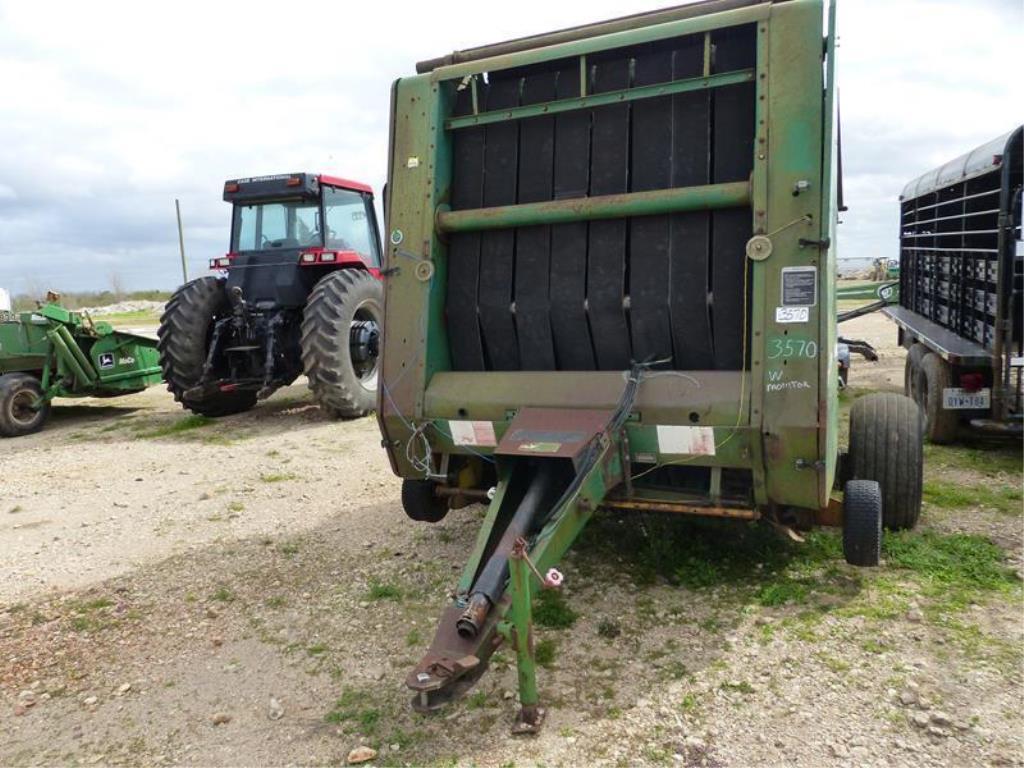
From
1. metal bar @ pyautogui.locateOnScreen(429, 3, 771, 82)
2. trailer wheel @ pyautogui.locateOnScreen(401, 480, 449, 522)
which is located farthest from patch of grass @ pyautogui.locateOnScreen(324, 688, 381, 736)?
metal bar @ pyautogui.locateOnScreen(429, 3, 771, 82)

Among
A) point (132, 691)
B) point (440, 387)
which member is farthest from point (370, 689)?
point (440, 387)

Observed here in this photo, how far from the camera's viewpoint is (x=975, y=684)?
278cm

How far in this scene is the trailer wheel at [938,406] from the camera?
240 inches

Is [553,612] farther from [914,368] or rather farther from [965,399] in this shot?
[914,368]

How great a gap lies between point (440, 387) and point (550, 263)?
2.62ft

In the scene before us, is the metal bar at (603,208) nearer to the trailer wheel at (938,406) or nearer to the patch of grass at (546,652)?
the patch of grass at (546,652)

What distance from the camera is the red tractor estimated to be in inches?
314

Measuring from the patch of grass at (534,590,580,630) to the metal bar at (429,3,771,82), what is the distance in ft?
8.11

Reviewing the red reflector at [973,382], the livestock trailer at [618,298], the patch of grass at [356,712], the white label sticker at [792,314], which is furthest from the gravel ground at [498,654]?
the white label sticker at [792,314]

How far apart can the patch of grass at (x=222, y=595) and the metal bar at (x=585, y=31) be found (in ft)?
9.09

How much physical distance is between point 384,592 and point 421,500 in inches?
20.8

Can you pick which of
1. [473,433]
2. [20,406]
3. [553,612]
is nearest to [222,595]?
[473,433]

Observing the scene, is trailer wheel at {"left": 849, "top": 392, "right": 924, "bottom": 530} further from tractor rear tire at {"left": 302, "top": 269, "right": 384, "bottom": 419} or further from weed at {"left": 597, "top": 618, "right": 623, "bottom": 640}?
tractor rear tire at {"left": 302, "top": 269, "right": 384, "bottom": 419}

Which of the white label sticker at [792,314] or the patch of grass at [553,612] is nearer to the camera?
the white label sticker at [792,314]
